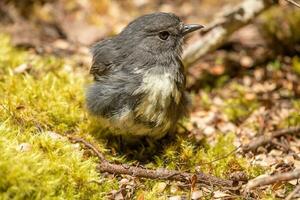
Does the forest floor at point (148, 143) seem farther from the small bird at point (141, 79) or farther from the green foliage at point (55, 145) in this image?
the small bird at point (141, 79)

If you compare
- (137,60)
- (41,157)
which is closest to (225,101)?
(137,60)

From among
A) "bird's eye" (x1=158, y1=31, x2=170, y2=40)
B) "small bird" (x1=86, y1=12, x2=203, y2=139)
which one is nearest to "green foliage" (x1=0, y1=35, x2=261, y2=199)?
"small bird" (x1=86, y1=12, x2=203, y2=139)

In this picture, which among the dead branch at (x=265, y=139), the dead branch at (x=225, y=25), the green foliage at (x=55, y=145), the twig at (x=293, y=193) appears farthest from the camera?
the dead branch at (x=225, y=25)

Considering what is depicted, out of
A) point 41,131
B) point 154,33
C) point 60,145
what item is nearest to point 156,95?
point 154,33

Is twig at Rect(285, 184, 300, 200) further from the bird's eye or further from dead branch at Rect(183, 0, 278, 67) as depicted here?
dead branch at Rect(183, 0, 278, 67)

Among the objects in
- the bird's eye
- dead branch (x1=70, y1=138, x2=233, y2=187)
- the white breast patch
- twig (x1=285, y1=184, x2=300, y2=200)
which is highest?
the bird's eye

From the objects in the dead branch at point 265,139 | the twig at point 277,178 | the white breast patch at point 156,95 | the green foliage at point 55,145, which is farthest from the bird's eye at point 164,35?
the twig at point 277,178

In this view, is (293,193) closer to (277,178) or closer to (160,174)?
(277,178)

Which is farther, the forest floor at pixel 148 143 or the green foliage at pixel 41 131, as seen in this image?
the forest floor at pixel 148 143
